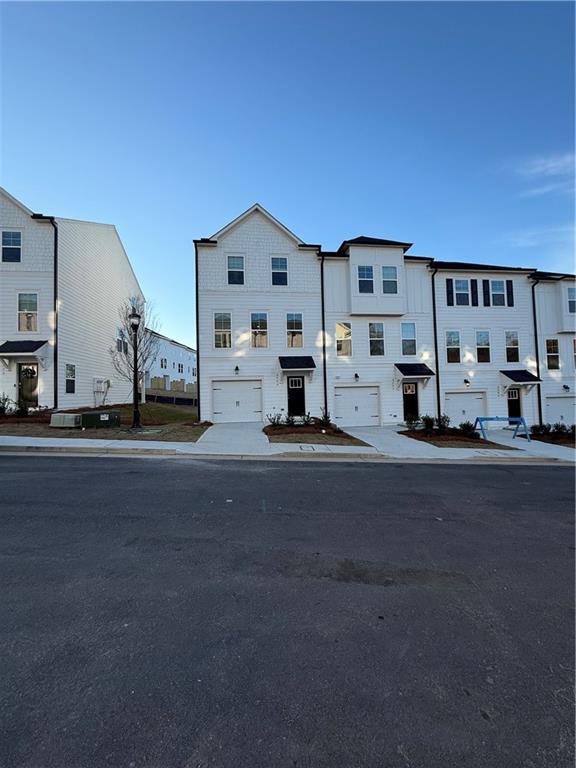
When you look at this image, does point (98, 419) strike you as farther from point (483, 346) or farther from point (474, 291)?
point (474, 291)

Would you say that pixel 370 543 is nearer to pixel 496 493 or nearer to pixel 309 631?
pixel 309 631

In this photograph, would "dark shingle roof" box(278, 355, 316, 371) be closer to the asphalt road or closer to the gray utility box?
the gray utility box

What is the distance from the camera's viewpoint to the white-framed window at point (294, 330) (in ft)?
66.5

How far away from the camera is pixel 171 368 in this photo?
43062 mm

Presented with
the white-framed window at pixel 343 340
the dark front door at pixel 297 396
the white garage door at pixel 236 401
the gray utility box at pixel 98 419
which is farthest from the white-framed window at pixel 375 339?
the gray utility box at pixel 98 419

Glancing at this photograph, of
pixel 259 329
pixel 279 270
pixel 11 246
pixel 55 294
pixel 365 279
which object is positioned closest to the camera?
pixel 55 294

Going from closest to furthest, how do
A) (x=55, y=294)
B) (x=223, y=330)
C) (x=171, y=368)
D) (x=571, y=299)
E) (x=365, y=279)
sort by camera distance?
(x=55, y=294) < (x=223, y=330) < (x=365, y=279) < (x=571, y=299) < (x=171, y=368)

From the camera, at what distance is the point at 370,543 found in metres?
4.79

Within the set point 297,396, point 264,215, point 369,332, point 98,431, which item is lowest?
point 98,431

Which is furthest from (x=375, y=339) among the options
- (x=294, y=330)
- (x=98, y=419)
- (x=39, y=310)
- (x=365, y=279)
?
(x=39, y=310)

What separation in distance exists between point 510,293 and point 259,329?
15.3 meters

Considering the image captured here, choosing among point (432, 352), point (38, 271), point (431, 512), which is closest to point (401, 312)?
point (432, 352)

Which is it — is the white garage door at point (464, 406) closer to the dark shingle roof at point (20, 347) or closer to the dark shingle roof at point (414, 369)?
the dark shingle roof at point (414, 369)

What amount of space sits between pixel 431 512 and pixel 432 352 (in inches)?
665
